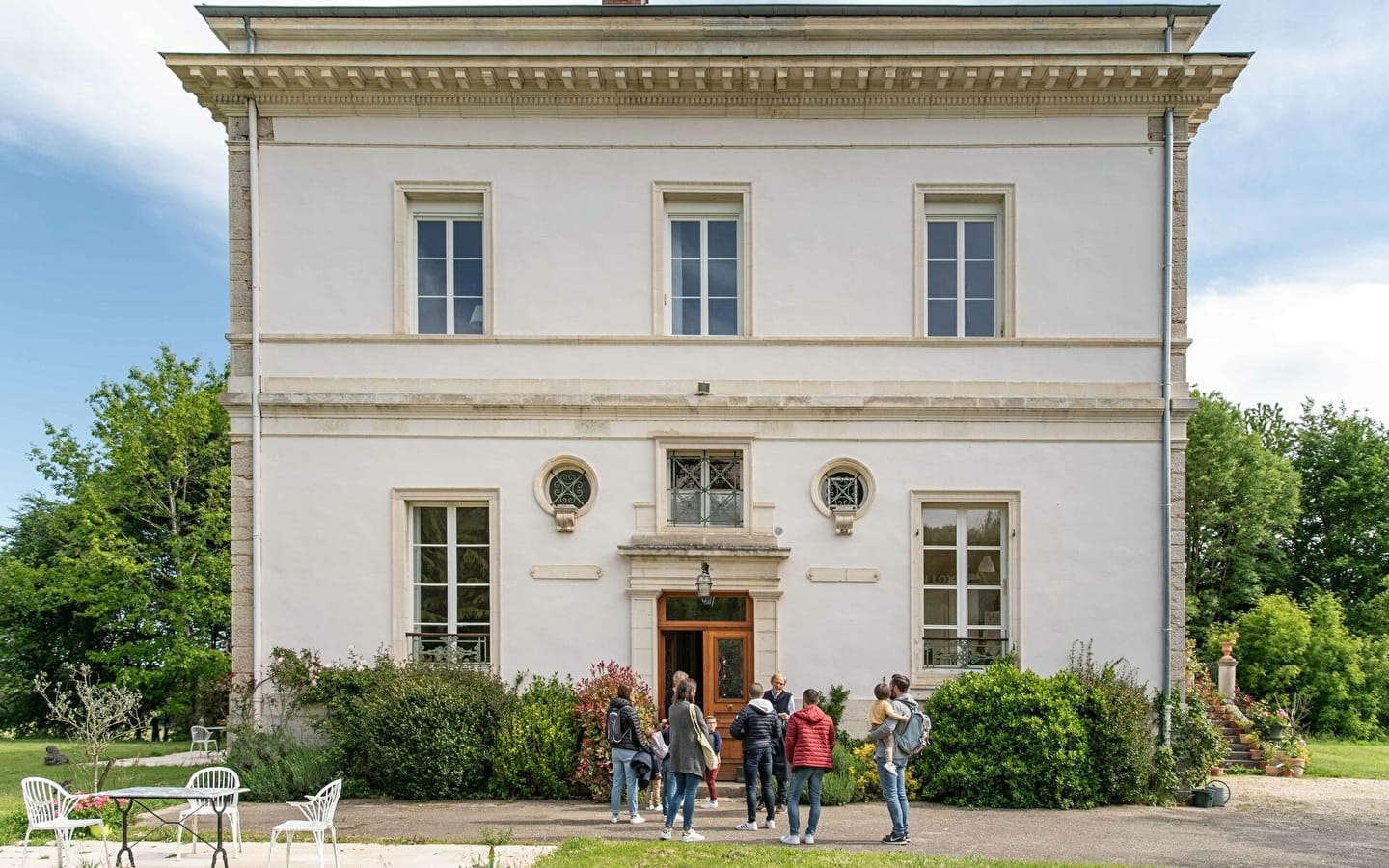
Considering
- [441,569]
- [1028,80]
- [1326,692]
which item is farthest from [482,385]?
[1326,692]

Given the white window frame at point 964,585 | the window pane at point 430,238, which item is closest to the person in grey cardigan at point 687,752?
the white window frame at point 964,585

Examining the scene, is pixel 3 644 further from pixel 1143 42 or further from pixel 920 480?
pixel 1143 42

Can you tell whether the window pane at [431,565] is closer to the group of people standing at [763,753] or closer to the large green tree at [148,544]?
the group of people standing at [763,753]

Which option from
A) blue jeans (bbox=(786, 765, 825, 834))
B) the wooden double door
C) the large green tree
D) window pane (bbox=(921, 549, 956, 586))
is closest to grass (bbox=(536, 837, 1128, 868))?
blue jeans (bbox=(786, 765, 825, 834))

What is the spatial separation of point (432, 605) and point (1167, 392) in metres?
9.38

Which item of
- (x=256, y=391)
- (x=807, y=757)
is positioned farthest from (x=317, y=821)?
(x=256, y=391)

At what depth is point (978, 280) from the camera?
13.2m

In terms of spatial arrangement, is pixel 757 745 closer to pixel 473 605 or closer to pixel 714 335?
pixel 473 605

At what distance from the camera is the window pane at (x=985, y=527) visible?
12.9 meters

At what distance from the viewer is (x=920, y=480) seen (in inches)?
504

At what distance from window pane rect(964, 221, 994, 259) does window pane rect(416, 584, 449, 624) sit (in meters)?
7.84

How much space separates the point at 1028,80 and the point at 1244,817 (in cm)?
879

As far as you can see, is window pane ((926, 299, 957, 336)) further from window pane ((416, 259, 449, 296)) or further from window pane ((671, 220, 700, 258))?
window pane ((416, 259, 449, 296))

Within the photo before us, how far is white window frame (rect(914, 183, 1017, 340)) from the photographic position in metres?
12.9
